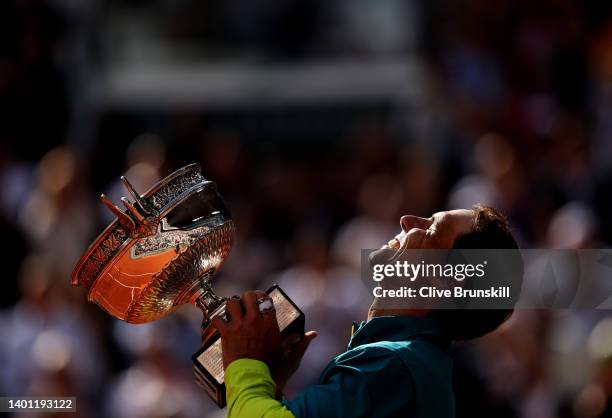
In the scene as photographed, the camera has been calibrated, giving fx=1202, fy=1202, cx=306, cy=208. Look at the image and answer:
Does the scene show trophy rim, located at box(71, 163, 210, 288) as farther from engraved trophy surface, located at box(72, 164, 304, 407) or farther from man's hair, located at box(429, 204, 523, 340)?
man's hair, located at box(429, 204, 523, 340)

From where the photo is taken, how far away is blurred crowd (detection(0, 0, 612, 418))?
5.64 metres

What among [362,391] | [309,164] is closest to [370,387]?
[362,391]

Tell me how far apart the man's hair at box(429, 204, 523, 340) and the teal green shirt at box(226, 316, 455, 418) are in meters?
0.13

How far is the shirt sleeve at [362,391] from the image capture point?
275 centimetres

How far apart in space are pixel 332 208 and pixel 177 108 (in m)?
1.63

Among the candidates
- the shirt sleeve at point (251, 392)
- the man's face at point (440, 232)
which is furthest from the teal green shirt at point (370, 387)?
the man's face at point (440, 232)

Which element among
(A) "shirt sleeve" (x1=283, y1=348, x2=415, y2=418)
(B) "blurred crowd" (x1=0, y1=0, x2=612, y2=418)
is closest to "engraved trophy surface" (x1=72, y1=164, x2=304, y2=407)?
(A) "shirt sleeve" (x1=283, y1=348, x2=415, y2=418)

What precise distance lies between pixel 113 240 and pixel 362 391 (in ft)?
2.33

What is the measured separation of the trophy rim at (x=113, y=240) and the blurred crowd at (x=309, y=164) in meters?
2.44

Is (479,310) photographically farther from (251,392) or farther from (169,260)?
(169,260)

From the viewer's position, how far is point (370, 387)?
110 inches

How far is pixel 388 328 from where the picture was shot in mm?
3023
